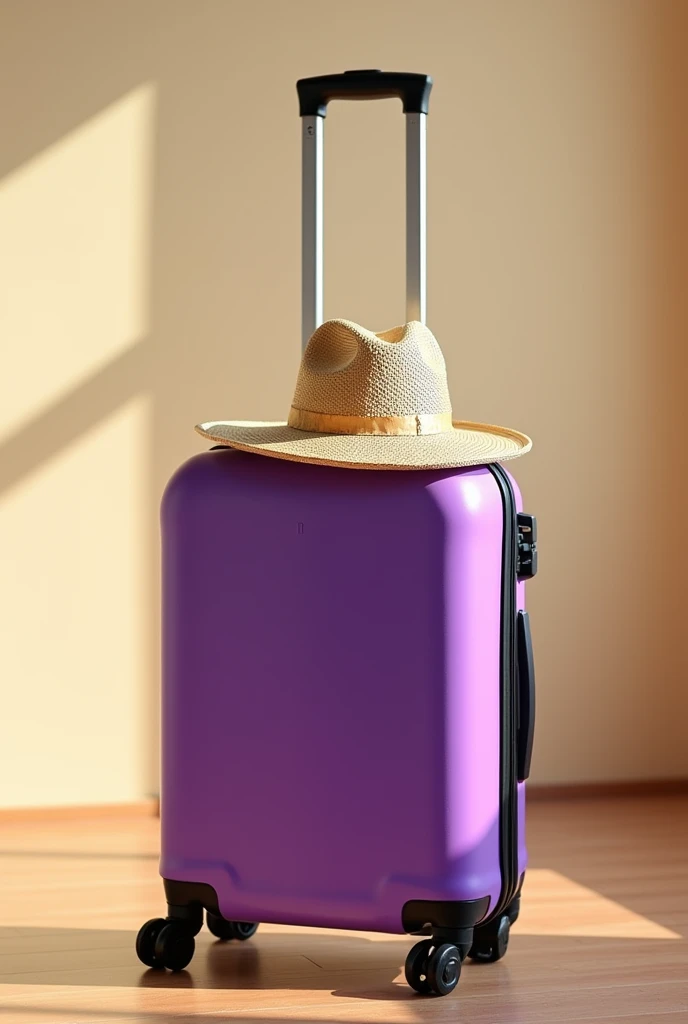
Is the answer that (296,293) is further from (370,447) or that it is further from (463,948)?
(463,948)

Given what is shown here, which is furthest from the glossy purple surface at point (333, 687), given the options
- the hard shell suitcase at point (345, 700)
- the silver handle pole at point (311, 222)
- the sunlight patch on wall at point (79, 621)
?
the sunlight patch on wall at point (79, 621)

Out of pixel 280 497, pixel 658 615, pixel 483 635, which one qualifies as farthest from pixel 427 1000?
pixel 658 615

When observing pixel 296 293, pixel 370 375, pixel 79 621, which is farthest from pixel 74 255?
pixel 370 375

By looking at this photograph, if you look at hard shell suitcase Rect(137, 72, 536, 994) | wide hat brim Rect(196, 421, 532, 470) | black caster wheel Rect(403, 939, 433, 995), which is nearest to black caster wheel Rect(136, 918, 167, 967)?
hard shell suitcase Rect(137, 72, 536, 994)

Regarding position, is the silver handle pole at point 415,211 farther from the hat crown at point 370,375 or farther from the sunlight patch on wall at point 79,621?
the sunlight patch on wall at point 79,621

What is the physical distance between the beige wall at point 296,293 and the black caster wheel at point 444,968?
1299 mm

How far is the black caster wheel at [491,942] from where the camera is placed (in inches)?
73.6

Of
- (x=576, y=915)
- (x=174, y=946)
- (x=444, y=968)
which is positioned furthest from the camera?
(x=576, y=915)

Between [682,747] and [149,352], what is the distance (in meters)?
1.44

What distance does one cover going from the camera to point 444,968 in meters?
1.71

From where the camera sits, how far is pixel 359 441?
174 cm

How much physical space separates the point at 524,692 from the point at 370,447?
372 mm

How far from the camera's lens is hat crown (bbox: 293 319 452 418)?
5.78ft

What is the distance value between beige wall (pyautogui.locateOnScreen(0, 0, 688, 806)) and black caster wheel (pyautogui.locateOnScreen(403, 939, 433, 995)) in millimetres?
1272
